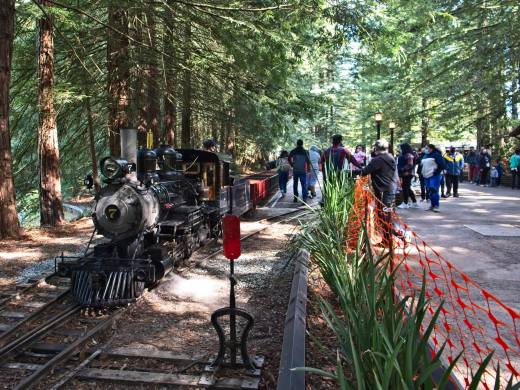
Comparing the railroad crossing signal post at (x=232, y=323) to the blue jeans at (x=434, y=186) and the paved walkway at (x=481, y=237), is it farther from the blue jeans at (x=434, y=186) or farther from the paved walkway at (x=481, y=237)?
the blue jeans at (x=434, y=186)

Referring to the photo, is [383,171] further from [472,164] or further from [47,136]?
[472,164]

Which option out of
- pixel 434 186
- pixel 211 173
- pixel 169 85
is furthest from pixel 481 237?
pixel 169 85

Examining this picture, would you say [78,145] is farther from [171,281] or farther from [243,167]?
[243,167]

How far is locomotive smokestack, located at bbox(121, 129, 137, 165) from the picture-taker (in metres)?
7.01

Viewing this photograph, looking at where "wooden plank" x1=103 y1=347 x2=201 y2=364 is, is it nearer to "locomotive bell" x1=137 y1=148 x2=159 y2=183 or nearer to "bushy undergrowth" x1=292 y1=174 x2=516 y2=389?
"bushy undergrowth" x1=292 y1=174 x2=516 y2=389

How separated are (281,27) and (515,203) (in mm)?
9389

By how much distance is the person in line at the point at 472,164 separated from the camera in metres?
23.3

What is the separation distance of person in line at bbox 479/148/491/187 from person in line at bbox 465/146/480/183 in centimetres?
96

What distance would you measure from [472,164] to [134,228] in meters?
21.1

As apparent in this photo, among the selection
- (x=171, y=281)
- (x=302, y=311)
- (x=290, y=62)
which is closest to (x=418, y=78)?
(x=290, y=62)

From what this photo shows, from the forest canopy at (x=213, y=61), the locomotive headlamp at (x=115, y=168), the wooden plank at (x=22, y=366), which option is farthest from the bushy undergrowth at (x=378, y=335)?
the forest canopy at (x=213, y=61)

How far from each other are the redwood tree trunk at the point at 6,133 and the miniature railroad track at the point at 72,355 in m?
4.51

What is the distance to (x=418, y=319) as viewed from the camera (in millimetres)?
2725

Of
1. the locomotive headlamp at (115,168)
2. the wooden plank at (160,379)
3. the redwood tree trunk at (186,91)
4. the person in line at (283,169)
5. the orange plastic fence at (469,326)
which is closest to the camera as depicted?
the orange plastic fence at (469,326)
